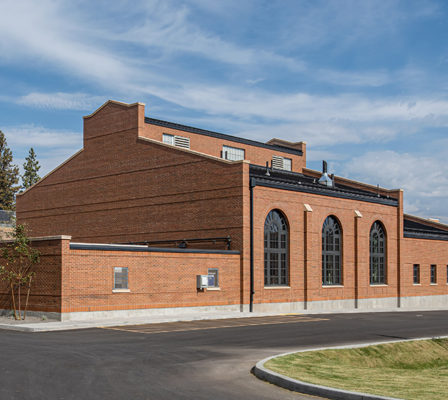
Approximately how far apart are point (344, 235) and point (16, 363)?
102ft

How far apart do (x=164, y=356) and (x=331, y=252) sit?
27171 millimetres

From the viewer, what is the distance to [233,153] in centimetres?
4984

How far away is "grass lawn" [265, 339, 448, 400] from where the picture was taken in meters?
11.6

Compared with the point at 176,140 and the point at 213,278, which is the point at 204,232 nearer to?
the point at 213,278

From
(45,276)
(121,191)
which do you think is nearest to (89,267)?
(45,276)

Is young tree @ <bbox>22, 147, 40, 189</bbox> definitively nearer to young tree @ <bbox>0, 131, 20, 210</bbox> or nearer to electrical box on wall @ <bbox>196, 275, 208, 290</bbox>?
young tree @ <bbox>0, 131, 20, 210</bbox>

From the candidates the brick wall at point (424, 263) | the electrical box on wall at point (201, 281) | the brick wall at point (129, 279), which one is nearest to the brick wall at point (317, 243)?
the brick wall at point (424, 263)

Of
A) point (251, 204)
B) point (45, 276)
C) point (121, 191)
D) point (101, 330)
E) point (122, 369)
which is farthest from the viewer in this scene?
point (121, 191)

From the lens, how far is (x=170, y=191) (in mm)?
38875

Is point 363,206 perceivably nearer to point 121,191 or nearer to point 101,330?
point 121,191

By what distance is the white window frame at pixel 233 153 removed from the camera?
48944mm

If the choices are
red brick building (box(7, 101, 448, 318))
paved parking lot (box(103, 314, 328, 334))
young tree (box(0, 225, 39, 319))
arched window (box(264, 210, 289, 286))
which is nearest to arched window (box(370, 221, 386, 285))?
red brick building (box(7, 101, 448, 318))

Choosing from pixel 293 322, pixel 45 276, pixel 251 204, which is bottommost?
pixel 293 322

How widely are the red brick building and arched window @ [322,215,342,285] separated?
0.40 ft
